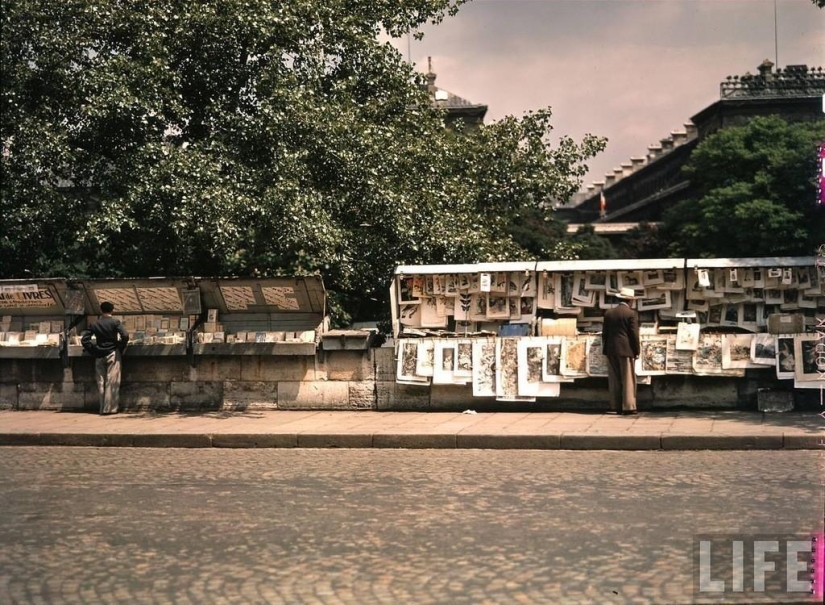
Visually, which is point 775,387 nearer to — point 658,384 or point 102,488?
point 658,384

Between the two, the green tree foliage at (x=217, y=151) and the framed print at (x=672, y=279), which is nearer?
the framed print at (x=672, y=279)

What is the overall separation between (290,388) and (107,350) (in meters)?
2.88

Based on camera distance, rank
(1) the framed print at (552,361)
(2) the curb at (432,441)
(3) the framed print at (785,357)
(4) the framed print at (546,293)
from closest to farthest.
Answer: (2) the curb at (432,441), (3) the framed print at (785,357), (1) the framed print at (552,361), (4) the framed print at (546,293)

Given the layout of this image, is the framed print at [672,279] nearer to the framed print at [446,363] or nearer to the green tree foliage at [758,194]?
the framed print at [446,363]

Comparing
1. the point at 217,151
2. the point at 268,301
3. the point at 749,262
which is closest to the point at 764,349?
the point at 749,262

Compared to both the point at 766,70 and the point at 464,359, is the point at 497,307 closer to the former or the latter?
the point at 464,359

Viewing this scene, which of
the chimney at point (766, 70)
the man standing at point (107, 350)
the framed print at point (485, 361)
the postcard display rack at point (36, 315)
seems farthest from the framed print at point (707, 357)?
the chimney at point (766, 70)

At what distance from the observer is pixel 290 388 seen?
16406 millimetres

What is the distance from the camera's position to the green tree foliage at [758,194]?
205 ft

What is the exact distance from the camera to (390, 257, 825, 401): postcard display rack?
1462 centimetres

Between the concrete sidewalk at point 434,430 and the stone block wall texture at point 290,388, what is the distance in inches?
11.4

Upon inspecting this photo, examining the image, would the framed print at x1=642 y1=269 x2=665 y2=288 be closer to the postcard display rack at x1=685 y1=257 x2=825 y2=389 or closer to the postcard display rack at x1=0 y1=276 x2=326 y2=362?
the postcard display rack at x1=685 y1=257 x2=825 y2=389
